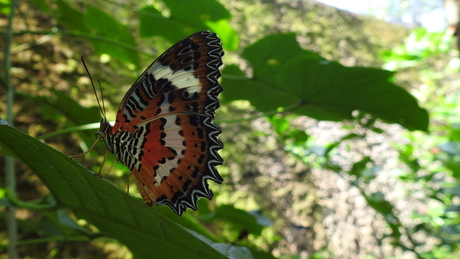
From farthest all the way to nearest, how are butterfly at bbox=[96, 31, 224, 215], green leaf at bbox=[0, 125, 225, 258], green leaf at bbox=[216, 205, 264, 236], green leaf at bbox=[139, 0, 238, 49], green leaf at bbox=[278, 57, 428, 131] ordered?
1. green leaf at bbox=[139, 0, 238, 49]
2. green leaf at bbox=[216, 205, 264, 236]
3. green leaf at bbox=[278, 57, 428, 131]
4. butterfly at bbox=[96, 31, 224, 215]
5. green leaf at bbox=[0, 125, 225, 258]

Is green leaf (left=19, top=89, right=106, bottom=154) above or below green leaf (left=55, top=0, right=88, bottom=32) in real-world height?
below

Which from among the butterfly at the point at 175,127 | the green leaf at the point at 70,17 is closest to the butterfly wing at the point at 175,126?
the butterfly at the point at 175,127

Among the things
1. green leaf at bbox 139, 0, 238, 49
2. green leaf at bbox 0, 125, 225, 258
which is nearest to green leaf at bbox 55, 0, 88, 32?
green leaf at bbox 139, 0, 238, 49

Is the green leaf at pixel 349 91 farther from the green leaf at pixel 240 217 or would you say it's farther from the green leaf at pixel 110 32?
the green leaf at pixel 110 32

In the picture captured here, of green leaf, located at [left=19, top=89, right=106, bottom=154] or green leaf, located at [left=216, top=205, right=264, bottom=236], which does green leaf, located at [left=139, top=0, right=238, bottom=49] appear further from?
green leaf, located at [left=216, top=205, right=264, bottom=236]

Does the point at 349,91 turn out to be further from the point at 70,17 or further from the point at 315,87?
the point at 70,17

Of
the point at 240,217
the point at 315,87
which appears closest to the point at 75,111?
the point at 240,217

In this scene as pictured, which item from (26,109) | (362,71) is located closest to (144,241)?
(362,71)

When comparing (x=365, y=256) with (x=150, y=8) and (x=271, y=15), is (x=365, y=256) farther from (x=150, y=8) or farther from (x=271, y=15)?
(x=150, y=8)
